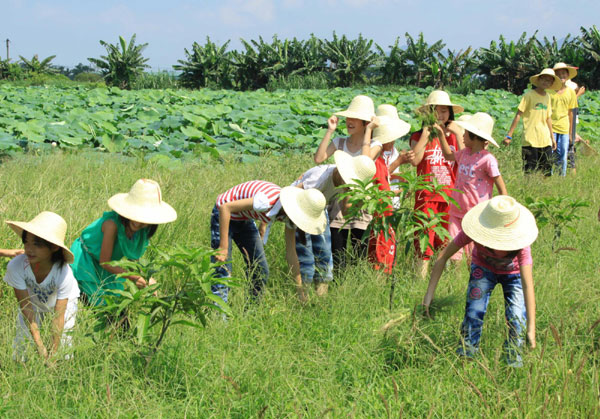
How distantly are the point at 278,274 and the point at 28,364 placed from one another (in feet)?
6.43

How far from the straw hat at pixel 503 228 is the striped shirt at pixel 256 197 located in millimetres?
1236

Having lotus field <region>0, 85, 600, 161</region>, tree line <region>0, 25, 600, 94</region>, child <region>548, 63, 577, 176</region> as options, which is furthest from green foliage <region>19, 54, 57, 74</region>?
child <region>548, 63, 577, 176</region>

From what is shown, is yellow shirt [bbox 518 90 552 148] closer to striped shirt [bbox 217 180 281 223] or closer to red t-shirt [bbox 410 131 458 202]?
red t-shirt [bbox 410 131 458 202]

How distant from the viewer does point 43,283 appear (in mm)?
2881

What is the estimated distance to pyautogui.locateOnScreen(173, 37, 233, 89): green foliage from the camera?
31.7 meters

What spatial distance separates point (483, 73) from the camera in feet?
89.9

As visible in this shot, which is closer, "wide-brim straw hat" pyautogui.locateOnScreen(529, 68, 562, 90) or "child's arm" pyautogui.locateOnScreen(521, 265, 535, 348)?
"child's arm" pyautogui.locateOnScreen(521, 265, 535, 348)

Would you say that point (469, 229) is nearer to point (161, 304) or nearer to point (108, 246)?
point (161, 304)

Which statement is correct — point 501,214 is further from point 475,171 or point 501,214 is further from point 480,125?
point 480,125

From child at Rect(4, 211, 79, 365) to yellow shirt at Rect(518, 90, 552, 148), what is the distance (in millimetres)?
5952

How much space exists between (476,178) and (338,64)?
2814cm

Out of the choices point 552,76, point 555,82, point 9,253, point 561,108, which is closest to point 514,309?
point 9,253

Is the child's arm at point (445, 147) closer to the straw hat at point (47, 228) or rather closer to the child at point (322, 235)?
the child at point (322, 235)

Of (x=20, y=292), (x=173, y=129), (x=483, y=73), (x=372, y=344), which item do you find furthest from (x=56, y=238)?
(x=483, y=73)
